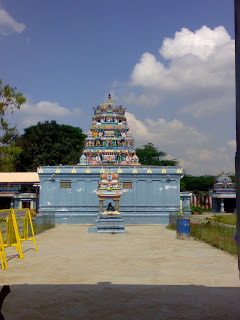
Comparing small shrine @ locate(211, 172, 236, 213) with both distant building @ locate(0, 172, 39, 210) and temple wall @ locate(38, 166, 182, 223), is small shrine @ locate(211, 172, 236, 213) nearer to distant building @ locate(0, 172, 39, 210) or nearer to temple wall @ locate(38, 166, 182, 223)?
temple wall @ locate(38, 166, 182, 223)

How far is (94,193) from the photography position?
31.7 meters

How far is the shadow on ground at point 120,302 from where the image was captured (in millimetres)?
6227

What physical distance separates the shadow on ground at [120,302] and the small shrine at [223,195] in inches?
1656

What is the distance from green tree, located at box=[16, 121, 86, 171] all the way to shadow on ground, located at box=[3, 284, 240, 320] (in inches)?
1779

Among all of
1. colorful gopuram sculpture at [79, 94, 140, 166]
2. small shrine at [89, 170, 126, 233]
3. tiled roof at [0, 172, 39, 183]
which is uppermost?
colorful gopuram sculpture at [79, 94, 140, 166]

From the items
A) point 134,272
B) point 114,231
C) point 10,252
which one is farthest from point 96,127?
point 134,272

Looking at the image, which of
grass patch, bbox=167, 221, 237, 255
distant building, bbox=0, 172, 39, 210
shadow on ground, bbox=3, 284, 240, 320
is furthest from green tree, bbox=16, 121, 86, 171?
shadow on ground, bbox=3, 284, 240, 320

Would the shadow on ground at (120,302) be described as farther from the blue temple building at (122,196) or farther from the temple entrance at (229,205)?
the temple entrance at (229,205)

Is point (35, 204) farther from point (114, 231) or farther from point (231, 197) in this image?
point (231, 197)

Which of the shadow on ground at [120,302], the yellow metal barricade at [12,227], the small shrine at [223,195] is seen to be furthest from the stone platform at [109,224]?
the small shrine at [223,195]

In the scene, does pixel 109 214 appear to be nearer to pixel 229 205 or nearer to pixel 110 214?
pixel 110 214

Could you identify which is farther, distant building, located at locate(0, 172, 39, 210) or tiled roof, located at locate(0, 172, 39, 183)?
tiled roof, located at locate(0, 172, 39, 183)

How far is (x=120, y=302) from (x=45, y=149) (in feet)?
157

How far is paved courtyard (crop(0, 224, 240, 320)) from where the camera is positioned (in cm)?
644
